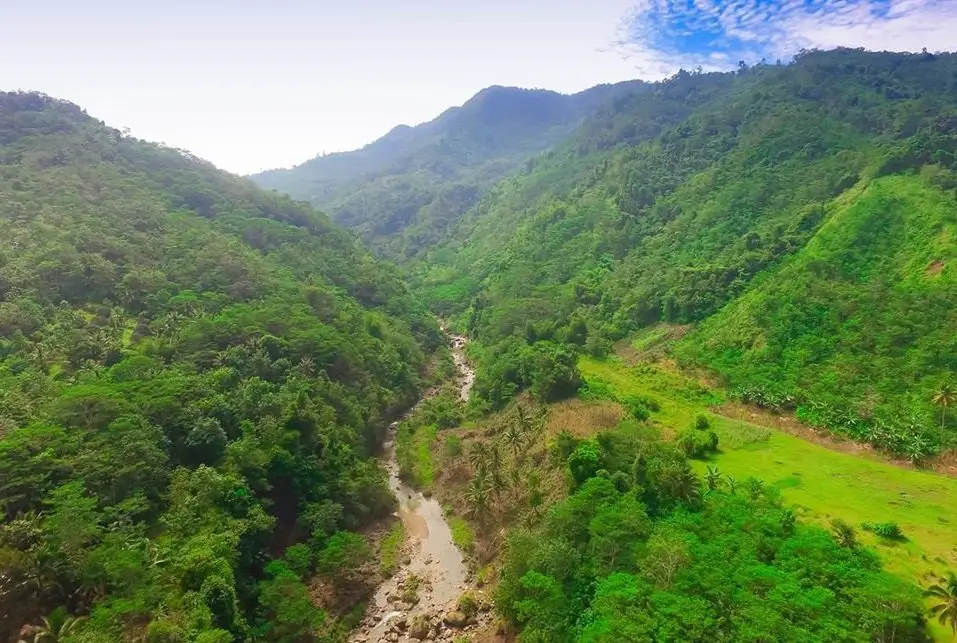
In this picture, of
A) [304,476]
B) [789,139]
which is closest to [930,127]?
[789,139]

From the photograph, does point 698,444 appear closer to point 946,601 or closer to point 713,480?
point 713,480

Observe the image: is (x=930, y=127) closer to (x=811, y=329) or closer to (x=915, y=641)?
(x=811, y=329)

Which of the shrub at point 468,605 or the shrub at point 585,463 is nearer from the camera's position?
the shrub at point 468,605

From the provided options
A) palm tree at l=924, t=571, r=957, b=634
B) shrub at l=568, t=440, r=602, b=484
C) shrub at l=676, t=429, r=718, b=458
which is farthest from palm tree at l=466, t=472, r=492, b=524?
palm tree at l=924, t=571, r=957, b=634

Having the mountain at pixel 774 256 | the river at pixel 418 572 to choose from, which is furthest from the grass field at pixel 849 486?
the river at pixel 418 572

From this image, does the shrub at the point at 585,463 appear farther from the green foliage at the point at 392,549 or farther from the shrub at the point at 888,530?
the shrub at the point at 888,530

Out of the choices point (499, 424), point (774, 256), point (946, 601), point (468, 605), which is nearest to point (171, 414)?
point (468, 605)

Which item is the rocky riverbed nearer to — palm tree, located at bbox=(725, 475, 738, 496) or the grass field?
palm tree, located at bbox=(725, 475, 738, 496)
